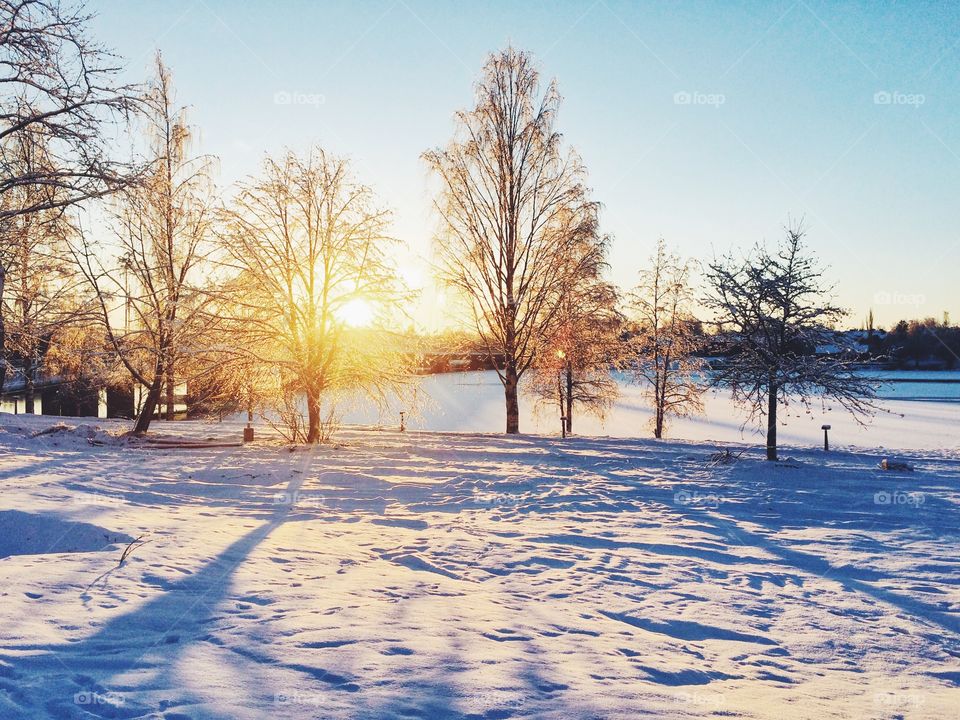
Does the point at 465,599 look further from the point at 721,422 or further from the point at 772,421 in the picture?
the point at 721,422

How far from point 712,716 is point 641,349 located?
82.9 ft

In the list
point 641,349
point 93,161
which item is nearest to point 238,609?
point 93,161

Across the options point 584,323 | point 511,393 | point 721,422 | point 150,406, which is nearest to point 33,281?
point 150,406

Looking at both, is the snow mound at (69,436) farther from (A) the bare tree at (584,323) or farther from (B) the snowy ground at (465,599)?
(A) the bare tree at (584,323)

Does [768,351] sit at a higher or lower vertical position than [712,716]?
higher

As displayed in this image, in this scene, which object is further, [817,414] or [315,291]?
[817,414]

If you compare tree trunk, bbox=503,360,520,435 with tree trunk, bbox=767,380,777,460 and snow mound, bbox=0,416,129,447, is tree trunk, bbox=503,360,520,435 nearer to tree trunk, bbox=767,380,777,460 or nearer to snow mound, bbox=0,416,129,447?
tree trunk, bbox=767,380,777,460

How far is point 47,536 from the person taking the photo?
570cm

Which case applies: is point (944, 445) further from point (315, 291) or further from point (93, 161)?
point (93, 161)

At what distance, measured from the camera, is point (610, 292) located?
21.5 meters

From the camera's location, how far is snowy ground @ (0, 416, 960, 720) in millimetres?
3211

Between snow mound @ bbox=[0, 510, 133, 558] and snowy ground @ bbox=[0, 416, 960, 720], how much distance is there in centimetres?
2

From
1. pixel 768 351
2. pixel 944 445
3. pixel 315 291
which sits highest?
pixel 315 291

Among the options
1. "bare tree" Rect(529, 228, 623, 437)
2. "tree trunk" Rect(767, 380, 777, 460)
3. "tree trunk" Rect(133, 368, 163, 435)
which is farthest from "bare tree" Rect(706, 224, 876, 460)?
"tree trunk" Rect(133, 368, 163, 435)
